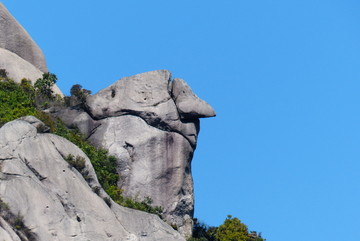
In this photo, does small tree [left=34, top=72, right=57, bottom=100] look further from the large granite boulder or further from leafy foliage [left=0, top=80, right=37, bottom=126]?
the large granite boulder

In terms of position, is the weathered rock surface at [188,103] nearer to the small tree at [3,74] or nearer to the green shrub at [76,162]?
the green shrub at [76,162]

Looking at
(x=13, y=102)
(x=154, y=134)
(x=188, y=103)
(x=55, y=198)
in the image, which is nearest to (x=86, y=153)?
(x=154, y=134)

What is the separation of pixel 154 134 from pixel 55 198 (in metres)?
14.0

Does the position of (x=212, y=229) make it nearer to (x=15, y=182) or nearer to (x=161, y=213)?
(x=161, y=213)

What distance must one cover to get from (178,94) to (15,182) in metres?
18.9

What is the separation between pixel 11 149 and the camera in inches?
2387

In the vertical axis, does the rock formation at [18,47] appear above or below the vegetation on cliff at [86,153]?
above

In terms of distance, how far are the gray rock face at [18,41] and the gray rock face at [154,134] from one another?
14.8 meters

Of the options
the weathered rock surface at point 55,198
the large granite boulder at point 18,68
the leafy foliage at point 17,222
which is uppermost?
the large granite boulder at point 18,68

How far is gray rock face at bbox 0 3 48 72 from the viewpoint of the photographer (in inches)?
3497

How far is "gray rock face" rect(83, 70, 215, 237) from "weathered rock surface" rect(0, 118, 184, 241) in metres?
6.21

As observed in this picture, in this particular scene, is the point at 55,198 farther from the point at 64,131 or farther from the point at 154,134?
the point at 154,134

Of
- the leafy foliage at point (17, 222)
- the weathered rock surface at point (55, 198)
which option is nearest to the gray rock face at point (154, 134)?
the weathered rock surface at point (55, 198)

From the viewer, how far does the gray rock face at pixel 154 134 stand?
230 feet
